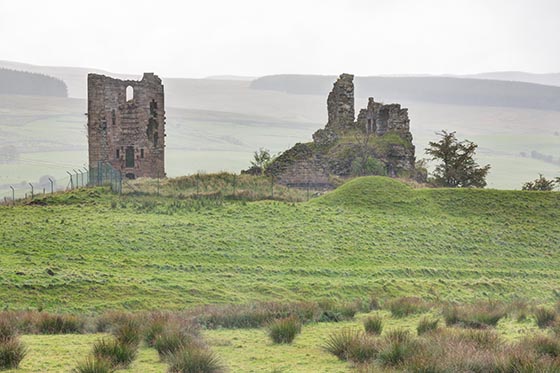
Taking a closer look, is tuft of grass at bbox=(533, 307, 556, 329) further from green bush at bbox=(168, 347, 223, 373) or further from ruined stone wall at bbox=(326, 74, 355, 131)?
ruined stone wall at bbox=(326, 74, 355, 131)

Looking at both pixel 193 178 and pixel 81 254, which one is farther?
pixel 193 178

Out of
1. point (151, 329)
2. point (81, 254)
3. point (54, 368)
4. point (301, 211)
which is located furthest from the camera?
point (301, 211)

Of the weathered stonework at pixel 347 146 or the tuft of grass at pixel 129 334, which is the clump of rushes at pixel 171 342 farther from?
the weathered stonework at pixel 347 146

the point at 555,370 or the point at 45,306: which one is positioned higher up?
the point at 555,370

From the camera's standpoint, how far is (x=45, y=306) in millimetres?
20547

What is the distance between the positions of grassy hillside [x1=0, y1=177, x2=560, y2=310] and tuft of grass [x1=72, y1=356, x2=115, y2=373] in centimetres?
922

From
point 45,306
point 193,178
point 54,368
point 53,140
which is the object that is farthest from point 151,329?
point 53,140

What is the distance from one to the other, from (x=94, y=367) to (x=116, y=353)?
1269 mm

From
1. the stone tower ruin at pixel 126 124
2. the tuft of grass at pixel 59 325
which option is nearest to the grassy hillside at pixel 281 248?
the tuft of grass at pixel 59 325

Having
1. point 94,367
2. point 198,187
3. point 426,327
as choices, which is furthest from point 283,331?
point 198,187

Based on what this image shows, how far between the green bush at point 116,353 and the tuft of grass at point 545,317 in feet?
31.9

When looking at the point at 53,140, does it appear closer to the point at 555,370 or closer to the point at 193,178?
the point at 193,178

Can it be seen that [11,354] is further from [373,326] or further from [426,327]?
[426,327]

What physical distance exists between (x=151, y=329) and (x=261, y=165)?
42.0 meters
